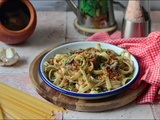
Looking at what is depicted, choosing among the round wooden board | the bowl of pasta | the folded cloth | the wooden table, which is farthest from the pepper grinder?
the round wooden board

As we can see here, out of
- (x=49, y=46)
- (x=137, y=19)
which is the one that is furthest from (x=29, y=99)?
(x=137, y=19)

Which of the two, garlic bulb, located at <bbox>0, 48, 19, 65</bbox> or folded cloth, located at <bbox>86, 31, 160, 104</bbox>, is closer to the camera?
folded cloth, located at <bbox>86, 31, 160, 104</bbox>

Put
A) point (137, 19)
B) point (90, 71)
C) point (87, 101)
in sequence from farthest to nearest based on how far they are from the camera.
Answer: point (137, 19) < point (90, 71) < point (87, 101)

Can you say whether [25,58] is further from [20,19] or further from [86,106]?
[86,106]

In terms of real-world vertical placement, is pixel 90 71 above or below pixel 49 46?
above

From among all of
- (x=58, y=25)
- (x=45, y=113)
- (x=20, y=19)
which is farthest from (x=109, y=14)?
(x=45, y=113)

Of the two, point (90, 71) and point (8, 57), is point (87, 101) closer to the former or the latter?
point (90, 71)

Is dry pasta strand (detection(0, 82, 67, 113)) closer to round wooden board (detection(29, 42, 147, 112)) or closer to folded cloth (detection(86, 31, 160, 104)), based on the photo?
round wooden board (detection(29, 42, 147, 112))
